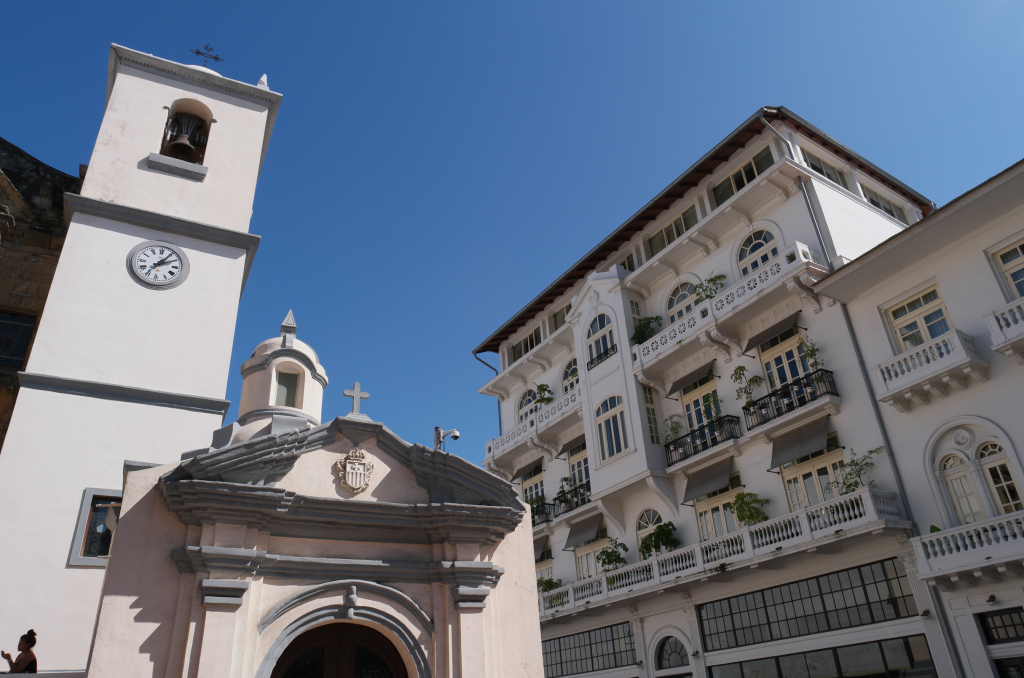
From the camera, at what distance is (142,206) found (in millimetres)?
16109

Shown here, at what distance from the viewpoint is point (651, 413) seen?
26.2 meters

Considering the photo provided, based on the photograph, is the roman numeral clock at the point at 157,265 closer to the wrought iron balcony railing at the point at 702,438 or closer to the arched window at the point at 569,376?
the wrought iron balcony railing at the point at 702,438

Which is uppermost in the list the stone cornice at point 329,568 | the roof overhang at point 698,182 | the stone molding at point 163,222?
the roof overhang at point 698,182

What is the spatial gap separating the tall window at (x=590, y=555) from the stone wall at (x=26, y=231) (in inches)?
798

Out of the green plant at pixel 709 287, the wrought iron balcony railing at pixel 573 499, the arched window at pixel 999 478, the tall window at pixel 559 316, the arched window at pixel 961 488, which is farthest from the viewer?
the tall window at pixel 559 316

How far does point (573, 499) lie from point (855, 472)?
41.4 feet

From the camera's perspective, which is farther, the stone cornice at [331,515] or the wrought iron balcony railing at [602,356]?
the wrought iron balcony railing at [602,356]

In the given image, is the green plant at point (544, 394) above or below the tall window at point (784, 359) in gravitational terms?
above

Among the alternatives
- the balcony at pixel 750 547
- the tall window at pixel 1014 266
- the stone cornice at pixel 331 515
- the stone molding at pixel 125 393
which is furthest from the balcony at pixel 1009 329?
the stone molding at pixel 125 393

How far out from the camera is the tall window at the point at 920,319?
19.1m

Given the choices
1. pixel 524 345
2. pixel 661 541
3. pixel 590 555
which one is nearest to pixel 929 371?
pixel 661 541

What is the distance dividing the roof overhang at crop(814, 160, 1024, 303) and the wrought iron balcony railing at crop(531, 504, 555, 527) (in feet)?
49.3

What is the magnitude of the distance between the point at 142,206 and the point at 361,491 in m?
9.62

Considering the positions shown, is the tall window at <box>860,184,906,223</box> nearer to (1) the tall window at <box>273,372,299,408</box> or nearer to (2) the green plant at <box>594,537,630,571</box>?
(2) the green plant at <box>594,537,630,571</box>
